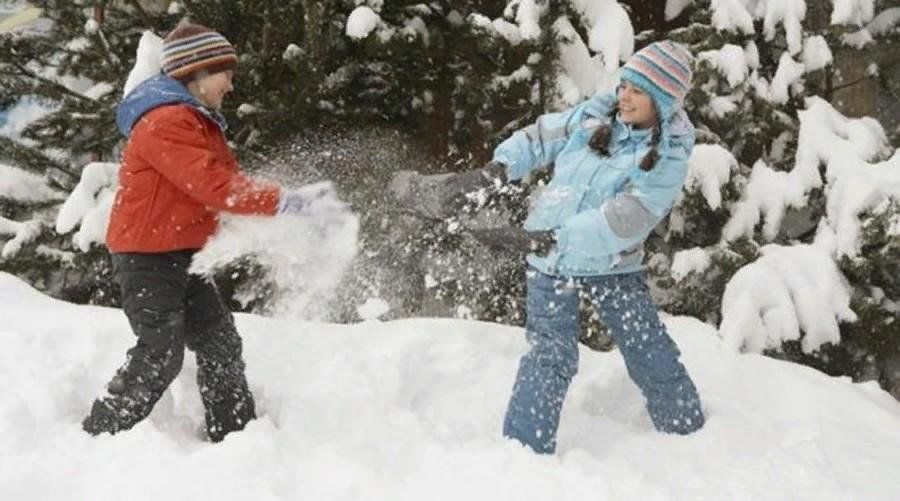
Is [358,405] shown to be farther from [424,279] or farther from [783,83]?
[783,83]

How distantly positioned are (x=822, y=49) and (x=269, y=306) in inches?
146

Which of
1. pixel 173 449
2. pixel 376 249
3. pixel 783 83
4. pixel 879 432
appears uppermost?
pixel 783 83

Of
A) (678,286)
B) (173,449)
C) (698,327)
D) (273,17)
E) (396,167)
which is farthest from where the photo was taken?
(396,167)

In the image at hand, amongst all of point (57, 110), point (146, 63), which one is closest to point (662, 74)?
point (146, 63)

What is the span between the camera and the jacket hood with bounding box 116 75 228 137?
3131mm

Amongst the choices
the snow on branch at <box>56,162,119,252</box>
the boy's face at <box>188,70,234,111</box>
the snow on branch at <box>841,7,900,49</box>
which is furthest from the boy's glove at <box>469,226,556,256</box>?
the snow on branch at <box>56,162,119,252</box>

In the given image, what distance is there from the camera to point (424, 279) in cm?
570

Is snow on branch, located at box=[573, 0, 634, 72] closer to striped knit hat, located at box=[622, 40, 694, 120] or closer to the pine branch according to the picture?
striped knit hat, located at box=[622, 40, 694, 120]

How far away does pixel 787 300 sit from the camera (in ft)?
15.7

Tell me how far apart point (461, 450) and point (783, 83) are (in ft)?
10.4

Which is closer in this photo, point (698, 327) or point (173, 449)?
point (173, 449)

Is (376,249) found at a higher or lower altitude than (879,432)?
lower

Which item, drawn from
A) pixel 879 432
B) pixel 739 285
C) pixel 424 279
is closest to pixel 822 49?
pixel 739 285

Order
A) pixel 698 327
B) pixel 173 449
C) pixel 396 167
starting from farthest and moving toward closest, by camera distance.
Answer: pixel 396 167 → pixel 698 327 → pixel 173 449
